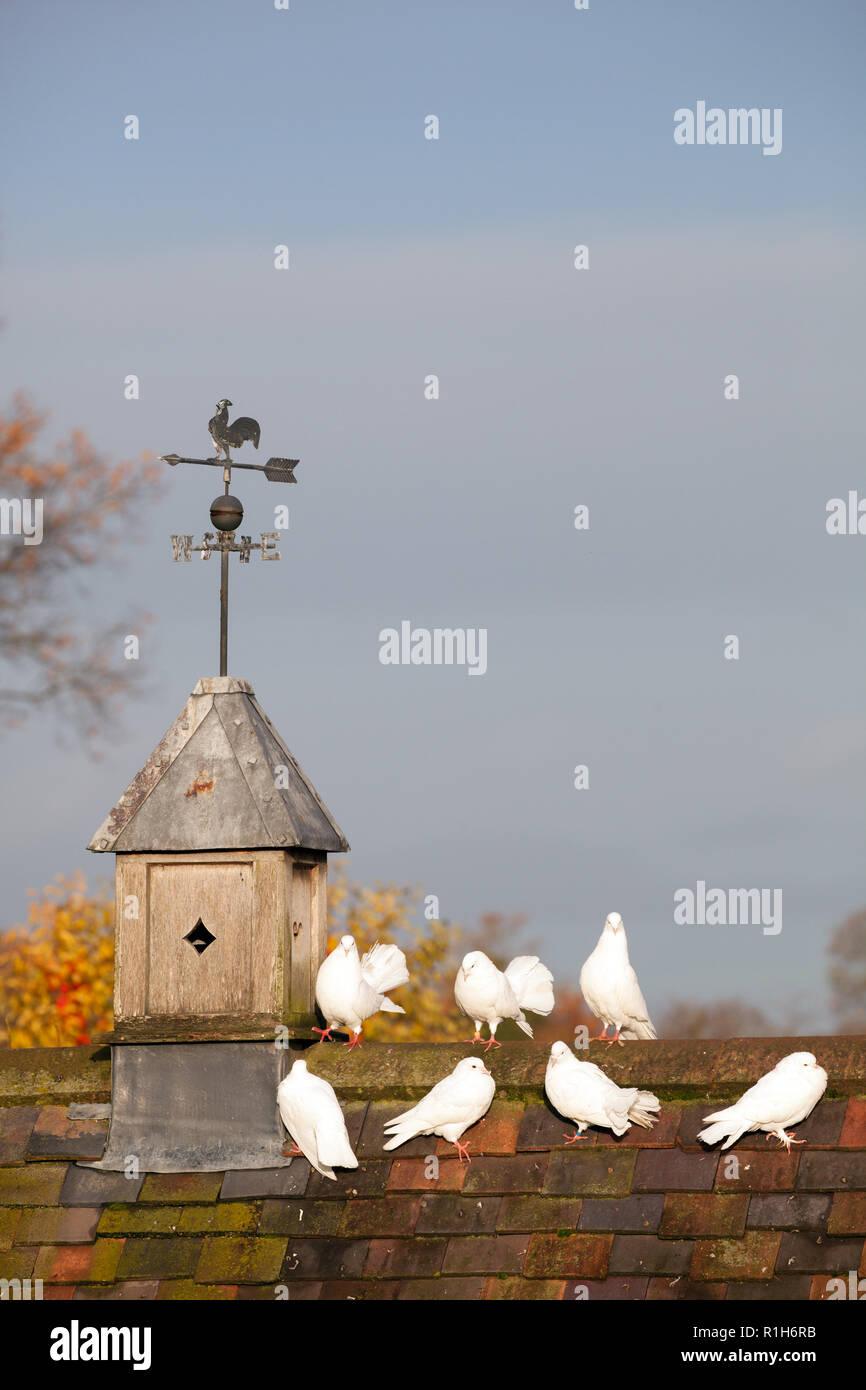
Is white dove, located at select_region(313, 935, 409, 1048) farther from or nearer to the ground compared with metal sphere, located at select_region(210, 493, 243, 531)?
nearer to the ground

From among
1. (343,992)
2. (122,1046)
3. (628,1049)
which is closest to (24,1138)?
(122,1046)

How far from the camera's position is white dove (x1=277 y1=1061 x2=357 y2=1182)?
7008mm

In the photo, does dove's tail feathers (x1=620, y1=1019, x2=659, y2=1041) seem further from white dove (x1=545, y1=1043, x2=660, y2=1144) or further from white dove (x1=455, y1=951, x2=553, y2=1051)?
white dove (x1=545, y1=1043, x2=660, y2=1144)

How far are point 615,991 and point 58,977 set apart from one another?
11.6 meters

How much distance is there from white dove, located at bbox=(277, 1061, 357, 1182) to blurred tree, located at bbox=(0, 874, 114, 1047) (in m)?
11.3

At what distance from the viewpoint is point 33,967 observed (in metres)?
18.4

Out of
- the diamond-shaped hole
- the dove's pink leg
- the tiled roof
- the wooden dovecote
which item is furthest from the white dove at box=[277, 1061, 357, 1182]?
the dove's pink leg

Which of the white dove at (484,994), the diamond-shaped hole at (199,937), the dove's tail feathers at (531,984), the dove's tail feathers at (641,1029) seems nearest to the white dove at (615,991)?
the dove's tail feathers at (641,1029)

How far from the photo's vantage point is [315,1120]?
708 cm

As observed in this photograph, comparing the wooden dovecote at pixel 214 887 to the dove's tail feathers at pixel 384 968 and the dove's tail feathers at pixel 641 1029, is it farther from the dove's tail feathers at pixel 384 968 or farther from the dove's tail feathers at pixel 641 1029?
the dove's tail feathers at pixel 641 1029

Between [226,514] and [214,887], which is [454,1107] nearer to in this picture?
[214,887]
